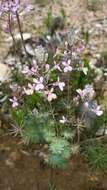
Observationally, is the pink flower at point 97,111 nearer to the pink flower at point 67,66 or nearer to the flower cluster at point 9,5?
the pink flower at point 67,66

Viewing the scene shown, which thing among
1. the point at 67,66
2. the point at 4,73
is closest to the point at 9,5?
the point at 67,66

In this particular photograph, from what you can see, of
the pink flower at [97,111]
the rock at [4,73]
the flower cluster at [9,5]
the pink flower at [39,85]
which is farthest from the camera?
the rock at [4,73]

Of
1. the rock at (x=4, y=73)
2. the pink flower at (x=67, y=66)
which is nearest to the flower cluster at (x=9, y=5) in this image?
the pink flower at (x=67, y=66)

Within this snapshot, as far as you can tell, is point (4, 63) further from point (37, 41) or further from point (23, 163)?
point (23, 163)

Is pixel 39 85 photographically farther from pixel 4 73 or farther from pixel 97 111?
pixel 4 73

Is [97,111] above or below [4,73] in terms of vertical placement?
below

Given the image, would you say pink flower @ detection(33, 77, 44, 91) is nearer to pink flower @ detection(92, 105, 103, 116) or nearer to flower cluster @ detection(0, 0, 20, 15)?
pink flower @ detection(92, 105, 103, 116)

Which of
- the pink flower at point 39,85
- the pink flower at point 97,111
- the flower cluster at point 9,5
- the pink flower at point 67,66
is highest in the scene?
the flower cluster at point 9,5

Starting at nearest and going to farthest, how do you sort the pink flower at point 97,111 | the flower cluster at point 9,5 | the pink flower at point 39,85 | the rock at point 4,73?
the pink flower at point 39,85
the pink flower at point 97,111
the flower cluster at point 9,5
the rock at point 4,73

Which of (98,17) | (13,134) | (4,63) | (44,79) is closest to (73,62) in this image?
(44,79)

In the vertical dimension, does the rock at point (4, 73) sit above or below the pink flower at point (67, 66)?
above
